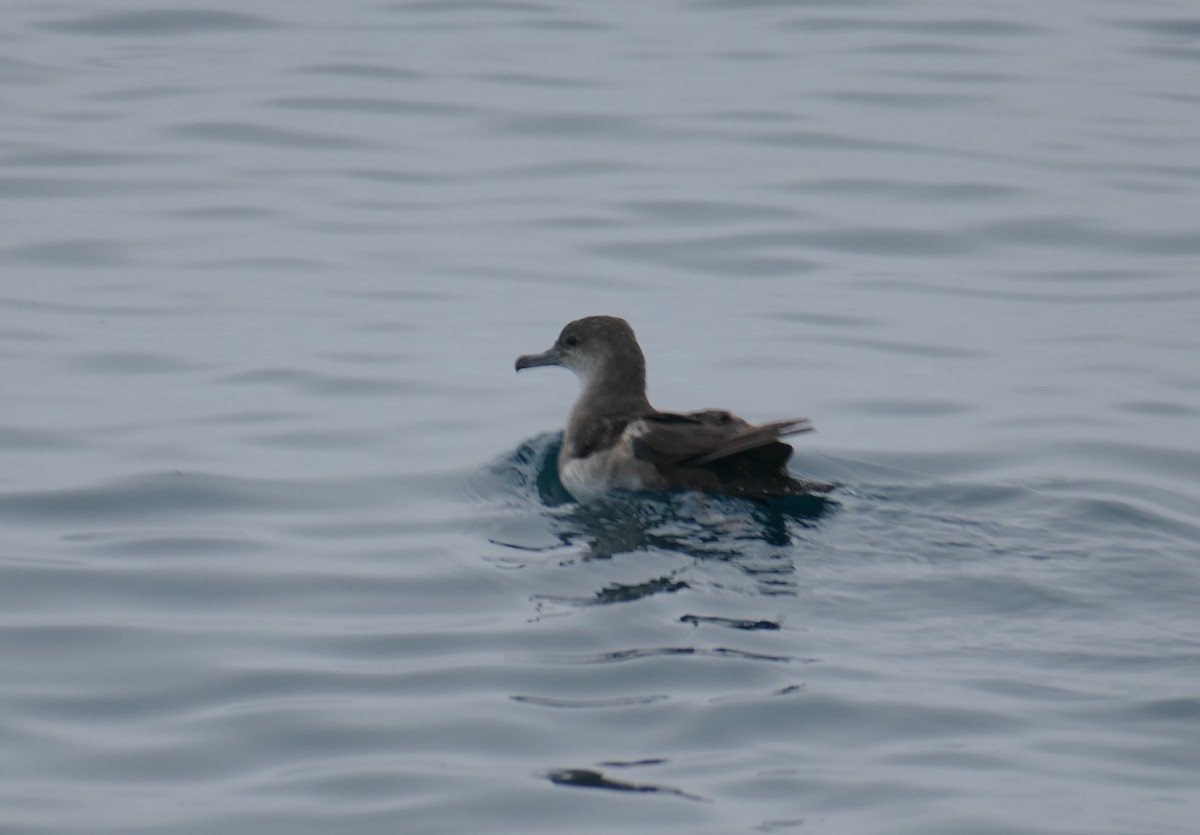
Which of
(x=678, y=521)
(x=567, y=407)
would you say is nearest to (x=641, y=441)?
(x=678, y=521)

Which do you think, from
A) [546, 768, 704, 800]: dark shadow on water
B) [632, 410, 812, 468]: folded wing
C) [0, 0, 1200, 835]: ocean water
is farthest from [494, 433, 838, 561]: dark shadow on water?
[546, 768, 704, 800]: dark shadow on water

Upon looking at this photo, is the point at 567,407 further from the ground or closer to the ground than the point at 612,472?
further from the ground

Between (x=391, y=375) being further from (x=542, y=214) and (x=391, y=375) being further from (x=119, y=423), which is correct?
(x=542, y=214)

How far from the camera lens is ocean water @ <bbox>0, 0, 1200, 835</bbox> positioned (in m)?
6.03

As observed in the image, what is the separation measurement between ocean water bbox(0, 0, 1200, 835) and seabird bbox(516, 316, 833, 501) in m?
0.15

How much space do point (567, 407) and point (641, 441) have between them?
8.20 ft

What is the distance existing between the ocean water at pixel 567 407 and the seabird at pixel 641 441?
0.15 meters

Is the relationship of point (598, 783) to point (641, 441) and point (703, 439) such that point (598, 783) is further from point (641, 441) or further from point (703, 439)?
point (641, 441)

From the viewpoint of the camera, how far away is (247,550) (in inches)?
322

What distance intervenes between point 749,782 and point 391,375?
5983 mm

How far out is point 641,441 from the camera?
890cm

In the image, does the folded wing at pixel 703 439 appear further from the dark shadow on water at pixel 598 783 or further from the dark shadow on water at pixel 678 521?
the dark shadow on water at pixel 598 783

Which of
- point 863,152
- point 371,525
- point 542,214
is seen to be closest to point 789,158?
point 863,152

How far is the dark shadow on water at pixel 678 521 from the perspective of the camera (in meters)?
8.30
